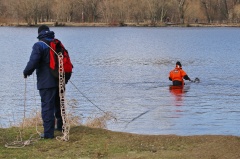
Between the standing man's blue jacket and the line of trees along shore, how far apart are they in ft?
335

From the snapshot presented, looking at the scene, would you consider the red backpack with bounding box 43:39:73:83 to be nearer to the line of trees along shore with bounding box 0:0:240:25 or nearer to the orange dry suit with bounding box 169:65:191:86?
the orange dry suit with bounding box 169:65:191:86

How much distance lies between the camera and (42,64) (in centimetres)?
993

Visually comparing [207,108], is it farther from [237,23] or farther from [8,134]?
[237,23]

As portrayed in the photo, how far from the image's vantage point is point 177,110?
19.9 metres

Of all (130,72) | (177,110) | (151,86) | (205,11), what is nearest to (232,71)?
(130,72)

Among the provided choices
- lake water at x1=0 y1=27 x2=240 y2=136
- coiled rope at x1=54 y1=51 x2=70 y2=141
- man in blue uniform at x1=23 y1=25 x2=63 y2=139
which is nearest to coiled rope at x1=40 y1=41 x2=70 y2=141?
coiled rope at x1=54 y1=51 x2=70 y2=141

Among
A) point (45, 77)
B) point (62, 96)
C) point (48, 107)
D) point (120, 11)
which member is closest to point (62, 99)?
point (62, 96)

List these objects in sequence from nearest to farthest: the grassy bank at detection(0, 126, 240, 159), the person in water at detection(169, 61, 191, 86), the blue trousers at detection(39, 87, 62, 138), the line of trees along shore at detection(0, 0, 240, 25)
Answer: the grassy bank at detection(0, 126, 240, 159), the blue trousers at detection(39, 87, 62, 138), the person in water at detection(169, 61, 191, 86), the line of trees along shore at detection(0, 0, 240, 25)

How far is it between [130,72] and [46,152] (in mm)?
25569

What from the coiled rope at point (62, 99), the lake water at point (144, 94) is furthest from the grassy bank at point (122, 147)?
the lake water at point (144, 94)

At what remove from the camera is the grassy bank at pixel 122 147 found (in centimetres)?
886

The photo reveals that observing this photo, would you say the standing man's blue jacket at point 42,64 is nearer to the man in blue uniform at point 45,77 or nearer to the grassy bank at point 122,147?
the man in blue uniform at point 45,77

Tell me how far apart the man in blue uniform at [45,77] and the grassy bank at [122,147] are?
0.42 metres

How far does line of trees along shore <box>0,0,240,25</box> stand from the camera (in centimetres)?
11169
